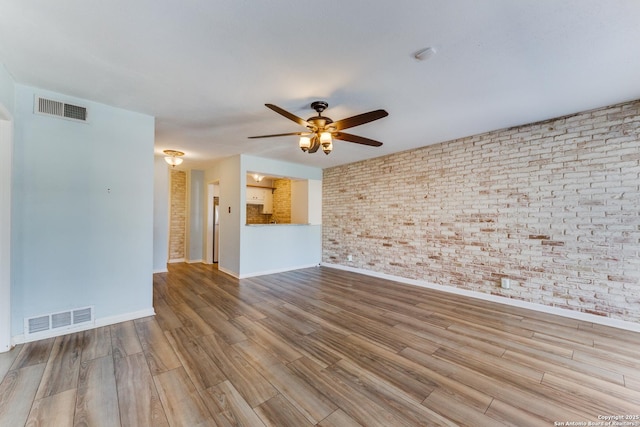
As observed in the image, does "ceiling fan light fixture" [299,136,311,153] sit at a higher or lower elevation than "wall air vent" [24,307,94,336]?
higher

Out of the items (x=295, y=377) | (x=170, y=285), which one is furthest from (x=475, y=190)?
(x=170, y=285)

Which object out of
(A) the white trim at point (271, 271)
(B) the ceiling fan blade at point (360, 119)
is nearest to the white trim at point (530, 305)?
(A) the white trim at point (271, 271)

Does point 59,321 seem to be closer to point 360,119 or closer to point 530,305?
point 360,119

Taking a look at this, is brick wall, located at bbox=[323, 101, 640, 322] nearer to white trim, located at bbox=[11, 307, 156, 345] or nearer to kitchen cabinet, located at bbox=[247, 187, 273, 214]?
white trim, located at bbox=[11, 307, 156, 345]

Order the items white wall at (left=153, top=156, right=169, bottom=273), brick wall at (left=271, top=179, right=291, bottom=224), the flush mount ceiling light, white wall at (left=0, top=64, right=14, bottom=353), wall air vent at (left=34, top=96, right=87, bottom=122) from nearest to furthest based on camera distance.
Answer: white wall at (left=0, top=64, right=14, bottom=353) → wall air vent at (left=34, top=96, right=87, bottom=122) → the flush mount ceiling light → white wall at (left=153, top=156, right=169, bottom=273) → brick wall at (left=271, top=179, right=291, bottom=224)

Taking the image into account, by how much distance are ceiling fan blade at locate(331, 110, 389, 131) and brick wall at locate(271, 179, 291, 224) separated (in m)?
5.64

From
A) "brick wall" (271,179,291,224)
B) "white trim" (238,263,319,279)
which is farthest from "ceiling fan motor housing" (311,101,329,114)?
"brick wall" (271,179,291,224)

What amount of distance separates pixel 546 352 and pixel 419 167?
322 centimetres

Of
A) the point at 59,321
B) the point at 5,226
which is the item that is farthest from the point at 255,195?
the point at 5,226

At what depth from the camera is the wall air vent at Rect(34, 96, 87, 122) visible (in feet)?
8.34

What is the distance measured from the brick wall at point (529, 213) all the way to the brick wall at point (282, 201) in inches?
148

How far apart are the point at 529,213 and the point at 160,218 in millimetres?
6968

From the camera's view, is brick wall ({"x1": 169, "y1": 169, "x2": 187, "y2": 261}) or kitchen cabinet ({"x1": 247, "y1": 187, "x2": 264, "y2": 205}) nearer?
brick wall ({"x1": 169, "y1": 169, "x2": 187, "y2": 261})

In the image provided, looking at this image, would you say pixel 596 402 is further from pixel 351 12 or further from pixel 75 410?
pixel 75 410
